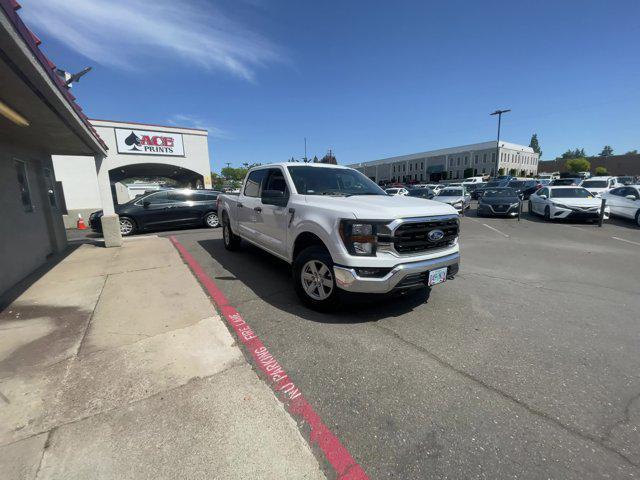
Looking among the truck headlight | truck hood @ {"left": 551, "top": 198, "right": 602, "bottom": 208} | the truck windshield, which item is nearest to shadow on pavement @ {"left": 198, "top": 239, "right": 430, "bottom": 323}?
the truck headlight

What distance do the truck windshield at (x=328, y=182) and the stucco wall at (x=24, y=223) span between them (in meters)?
4.95

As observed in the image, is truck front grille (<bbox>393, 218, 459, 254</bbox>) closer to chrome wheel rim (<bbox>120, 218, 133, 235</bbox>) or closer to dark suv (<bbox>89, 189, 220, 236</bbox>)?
dark suv (<bbox>89, 189, 220, 236</bbox>)

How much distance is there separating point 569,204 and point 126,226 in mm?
17441

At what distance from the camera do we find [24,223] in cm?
602

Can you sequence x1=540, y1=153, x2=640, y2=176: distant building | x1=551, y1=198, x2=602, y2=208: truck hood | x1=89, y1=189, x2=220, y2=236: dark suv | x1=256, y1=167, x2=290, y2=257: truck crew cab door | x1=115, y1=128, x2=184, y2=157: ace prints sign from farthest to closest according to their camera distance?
x1=540, y1=153, x2=640, y2=176: distant building < x1=115, y1=128, x2=184, y2=157: ace prints sign < x1=551, y1=198, x2=602, y2=208: truck hood < x1=89, y1=189, x2=220, y2=236: dark suv < x1=256, y1=167, x2=290, y2=257: truck crew cab door

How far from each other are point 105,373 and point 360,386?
2.27m

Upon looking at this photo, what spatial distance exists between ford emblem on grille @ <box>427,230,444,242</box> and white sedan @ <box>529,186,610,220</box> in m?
12.2

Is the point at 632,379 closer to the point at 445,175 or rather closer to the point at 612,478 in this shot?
the point at 612,478

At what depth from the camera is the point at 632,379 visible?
2648 mm

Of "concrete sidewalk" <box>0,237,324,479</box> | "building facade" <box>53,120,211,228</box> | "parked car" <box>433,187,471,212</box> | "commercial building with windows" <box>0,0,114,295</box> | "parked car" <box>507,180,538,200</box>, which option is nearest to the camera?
"concrete sidewalk" <box>0,237,324,479</box>

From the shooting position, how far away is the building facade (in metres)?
15.6

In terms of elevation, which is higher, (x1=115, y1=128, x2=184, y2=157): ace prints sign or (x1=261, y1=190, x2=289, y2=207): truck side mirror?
(x1=115, y1=128, x2=184, y2=157): ace prints sign

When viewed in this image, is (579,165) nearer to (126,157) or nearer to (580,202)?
(580,202)

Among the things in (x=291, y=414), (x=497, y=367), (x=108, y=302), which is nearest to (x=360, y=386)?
(x=291, y=414)
